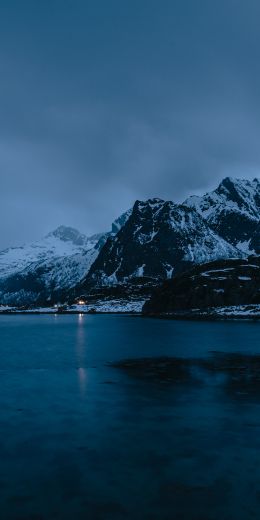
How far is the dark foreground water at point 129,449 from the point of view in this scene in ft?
38.3

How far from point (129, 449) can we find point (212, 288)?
14342 cm

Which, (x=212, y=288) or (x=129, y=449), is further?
(x=212, y=288)

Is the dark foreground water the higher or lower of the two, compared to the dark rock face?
lower

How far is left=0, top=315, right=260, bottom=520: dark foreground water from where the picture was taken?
459 inches

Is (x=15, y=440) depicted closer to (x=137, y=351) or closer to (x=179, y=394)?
(x=179, y=394)

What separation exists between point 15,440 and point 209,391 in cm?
1276

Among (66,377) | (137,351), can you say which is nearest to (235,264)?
(137,351)

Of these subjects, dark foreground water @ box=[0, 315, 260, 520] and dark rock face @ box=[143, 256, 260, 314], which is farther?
dark rock face @ box=[143, 256, 260, 314]

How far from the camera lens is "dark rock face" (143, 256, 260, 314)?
150 m

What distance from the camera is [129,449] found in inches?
637

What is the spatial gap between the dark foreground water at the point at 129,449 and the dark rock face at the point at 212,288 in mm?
122702

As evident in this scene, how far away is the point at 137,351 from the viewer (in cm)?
5216

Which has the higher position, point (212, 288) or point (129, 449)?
point (212, 288)

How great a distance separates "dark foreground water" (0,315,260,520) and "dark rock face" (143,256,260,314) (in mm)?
122702
